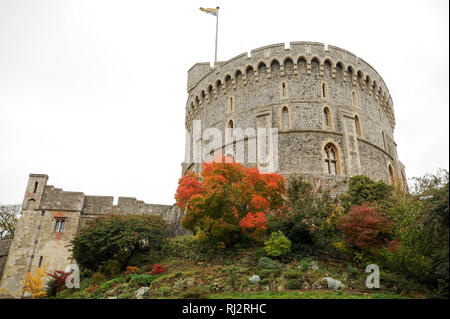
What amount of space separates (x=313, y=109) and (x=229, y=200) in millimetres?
10318

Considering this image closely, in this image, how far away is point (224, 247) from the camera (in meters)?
13.8

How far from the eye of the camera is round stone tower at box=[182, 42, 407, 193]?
19.2 metres

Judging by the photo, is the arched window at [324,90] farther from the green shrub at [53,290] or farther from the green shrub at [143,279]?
the green shrub at [53,290]

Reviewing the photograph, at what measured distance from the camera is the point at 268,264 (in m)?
11.9

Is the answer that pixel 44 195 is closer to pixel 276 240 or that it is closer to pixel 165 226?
pixel 165 226

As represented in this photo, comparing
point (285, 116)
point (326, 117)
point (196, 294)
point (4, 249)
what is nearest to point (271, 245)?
point (196, 294)

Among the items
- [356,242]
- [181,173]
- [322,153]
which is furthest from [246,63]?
[356,242]

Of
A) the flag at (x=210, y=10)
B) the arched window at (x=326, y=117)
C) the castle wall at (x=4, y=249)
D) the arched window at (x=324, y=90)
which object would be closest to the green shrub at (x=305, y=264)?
the arched window at (x=326, y=117)

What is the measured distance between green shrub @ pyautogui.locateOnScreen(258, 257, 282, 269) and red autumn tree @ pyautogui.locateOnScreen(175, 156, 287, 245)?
53.0 inches

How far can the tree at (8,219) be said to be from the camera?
3295cm

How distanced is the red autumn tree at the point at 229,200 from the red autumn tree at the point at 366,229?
3.26 meters

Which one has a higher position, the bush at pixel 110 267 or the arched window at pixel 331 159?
the arched window at pixel 331 159

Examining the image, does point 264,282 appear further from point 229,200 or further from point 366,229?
point 366,229

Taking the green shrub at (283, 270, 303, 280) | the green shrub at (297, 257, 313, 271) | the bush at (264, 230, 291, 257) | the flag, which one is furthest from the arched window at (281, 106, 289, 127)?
the flag
